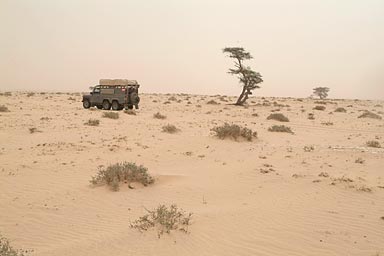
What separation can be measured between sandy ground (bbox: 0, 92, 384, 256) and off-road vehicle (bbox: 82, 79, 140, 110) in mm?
13204

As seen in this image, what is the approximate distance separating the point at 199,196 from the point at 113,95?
A: 2147 cm

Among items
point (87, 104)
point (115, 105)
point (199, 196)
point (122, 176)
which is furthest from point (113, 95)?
point (199, 196)

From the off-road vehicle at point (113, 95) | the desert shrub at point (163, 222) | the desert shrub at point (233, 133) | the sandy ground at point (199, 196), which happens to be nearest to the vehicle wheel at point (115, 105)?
the off-road vehicle at point (113, 95)

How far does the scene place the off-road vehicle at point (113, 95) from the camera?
28062 mm

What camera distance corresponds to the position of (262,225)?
634 cm

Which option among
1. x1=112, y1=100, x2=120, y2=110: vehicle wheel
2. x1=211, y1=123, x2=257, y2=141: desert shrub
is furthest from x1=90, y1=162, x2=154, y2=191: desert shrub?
x1=112, y1=100, x2=120, y2=110: vehicle wheel

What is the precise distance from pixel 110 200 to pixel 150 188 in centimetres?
114

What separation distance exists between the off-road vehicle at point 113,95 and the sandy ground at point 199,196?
43.3 ft

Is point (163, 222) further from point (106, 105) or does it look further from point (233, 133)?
point (106, 105)

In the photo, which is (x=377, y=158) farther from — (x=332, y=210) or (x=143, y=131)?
(x=143, y=131)

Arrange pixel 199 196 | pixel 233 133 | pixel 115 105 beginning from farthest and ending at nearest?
pixel 115 105, pixel 233 133, pixel 199 196

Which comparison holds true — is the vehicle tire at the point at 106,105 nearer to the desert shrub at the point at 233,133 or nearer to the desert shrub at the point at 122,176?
the desert shrub at the point at 233,133

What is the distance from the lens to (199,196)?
26.3 ft

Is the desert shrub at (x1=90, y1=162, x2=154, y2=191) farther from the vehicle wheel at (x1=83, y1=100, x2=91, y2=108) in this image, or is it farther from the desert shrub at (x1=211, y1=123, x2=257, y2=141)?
the vehicle wheel at (x1=83, y1=100, x2=91, y2=108)
